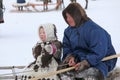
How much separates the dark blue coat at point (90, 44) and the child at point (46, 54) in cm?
10

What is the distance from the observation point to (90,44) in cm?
327

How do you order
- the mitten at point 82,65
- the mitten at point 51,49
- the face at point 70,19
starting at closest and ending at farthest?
the mitten at point 82,65 → the face at point 70,19 → the mitten at point 51,49

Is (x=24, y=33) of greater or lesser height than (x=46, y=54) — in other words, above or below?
below

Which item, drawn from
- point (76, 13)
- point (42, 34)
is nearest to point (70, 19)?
point (76, 13)

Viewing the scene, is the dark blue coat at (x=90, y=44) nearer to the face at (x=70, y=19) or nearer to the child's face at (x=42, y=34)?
the face at (x=70, y=19)

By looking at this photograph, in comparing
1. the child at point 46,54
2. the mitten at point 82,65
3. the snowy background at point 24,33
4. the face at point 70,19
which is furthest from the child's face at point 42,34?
the snowy background at point 24,33

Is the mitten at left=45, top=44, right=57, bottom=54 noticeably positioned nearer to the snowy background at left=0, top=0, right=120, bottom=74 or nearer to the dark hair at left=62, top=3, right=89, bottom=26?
the dark hair at left=62, top=3, right=89, bottom=26

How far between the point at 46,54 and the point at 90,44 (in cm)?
46

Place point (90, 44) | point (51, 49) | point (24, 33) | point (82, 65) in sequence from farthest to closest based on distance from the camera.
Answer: point (24, 33) → point (51, 49) → point (90, 44) → point (82, 65)

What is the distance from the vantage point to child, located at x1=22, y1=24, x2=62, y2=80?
3496 mm

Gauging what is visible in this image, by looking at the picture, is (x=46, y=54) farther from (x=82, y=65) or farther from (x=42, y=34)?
(x=82, y=65)

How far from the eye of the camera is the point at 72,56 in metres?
3.34

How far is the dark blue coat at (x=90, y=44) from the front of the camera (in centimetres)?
318

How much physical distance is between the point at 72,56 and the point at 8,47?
356 cm
